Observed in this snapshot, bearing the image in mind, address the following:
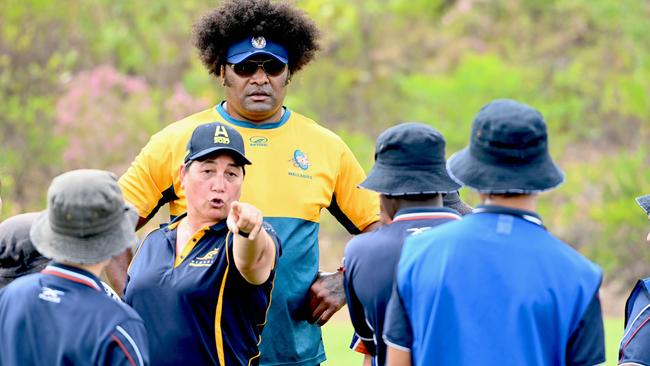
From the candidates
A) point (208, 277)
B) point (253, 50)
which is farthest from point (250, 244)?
point (253, 50)

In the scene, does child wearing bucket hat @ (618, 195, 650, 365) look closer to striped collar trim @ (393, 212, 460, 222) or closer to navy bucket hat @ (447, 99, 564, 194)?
striped collar trim @ (393, 212, 460, 222)

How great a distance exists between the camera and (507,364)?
386cm

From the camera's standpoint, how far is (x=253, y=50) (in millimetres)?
6121

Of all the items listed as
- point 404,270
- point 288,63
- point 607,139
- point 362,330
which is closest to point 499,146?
point 404,270

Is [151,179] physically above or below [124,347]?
above

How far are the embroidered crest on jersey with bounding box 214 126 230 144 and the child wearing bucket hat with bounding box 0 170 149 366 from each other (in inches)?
33.2

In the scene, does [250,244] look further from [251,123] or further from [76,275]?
[251,123]

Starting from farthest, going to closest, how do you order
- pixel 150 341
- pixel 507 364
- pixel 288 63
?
pixel 288 63 → pixel 150 341 → pixel 507 364

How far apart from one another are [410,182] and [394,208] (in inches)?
6.1

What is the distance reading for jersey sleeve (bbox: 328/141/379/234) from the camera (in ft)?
19.9

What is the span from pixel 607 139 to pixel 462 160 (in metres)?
19.6

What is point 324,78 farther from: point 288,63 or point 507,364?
point 507,364

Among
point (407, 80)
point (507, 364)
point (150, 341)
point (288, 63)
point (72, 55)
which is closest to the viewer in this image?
point (507, 364)

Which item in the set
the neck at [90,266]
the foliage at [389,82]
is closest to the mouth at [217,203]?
the neck at [90,266]
